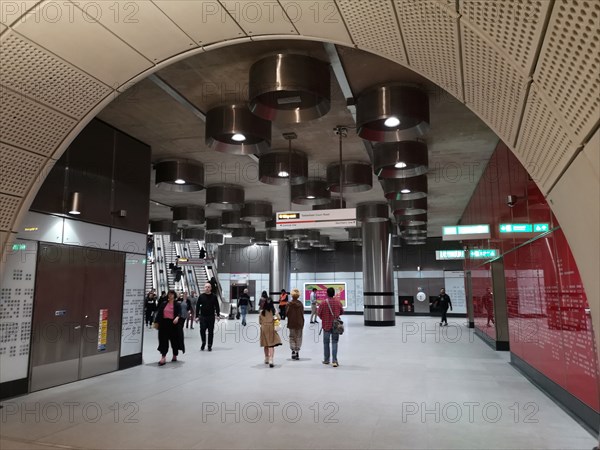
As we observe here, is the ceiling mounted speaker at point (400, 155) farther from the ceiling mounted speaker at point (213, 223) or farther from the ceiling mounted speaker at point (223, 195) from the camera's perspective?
the ceiling mounted speaker at point (213, 223)

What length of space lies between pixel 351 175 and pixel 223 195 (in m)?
4.40

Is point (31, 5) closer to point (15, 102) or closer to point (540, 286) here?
point (15, 102)

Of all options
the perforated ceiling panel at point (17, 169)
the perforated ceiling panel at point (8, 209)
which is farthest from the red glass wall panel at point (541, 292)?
the perforated ceiling panel at point (8, 209)

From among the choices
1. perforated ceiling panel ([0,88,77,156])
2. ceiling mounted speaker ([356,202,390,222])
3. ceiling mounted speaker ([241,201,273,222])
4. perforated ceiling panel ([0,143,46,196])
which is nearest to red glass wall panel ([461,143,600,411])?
ceiling mounted speaker ([356,202,390,222])

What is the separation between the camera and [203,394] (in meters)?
6.82

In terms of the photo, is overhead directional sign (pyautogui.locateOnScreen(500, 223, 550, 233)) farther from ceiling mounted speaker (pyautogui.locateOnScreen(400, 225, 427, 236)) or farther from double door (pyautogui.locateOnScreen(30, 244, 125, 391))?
ceiling mounted speaker (pyautogui.locateOnScreen(400, 225, 427, 236))

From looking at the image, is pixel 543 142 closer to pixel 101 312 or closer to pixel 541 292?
pixel 541 292

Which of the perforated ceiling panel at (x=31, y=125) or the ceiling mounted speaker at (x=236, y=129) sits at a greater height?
the ceiling mounted speaker at (x=236, y=129)

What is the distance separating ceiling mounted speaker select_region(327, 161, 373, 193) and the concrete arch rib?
662 cm

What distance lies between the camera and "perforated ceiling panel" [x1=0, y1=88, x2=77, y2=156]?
4.93m

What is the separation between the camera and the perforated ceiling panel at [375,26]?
385 centimetres

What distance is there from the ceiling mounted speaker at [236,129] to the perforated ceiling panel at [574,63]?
553cm

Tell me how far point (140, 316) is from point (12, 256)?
126 inches

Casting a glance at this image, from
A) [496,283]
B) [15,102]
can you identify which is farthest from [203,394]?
[496,283]
